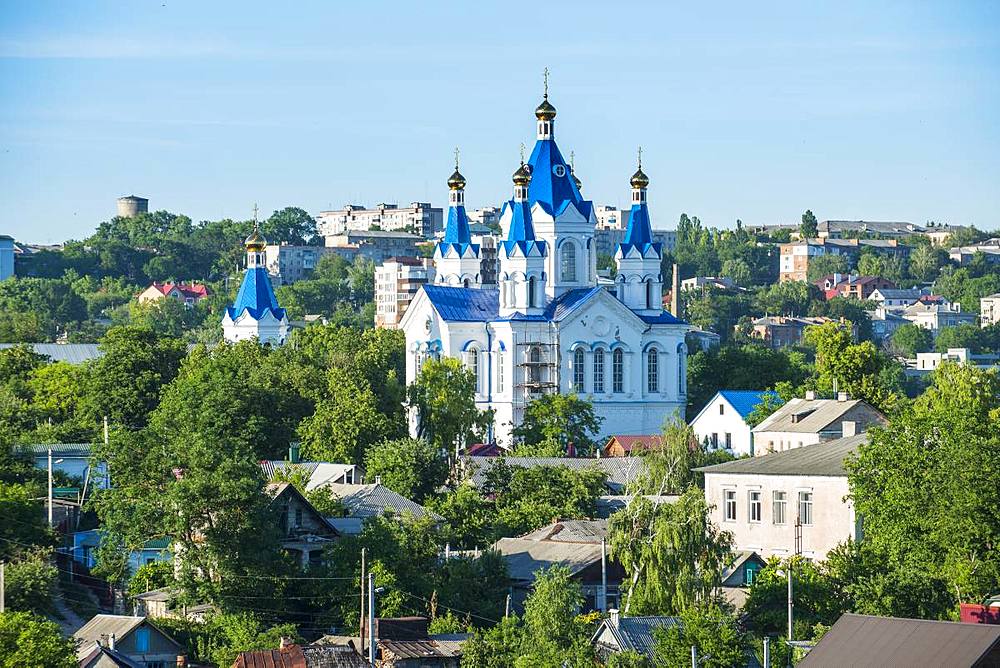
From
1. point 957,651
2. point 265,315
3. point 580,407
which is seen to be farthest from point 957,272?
point 957,651

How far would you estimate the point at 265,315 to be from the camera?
86.5 metres

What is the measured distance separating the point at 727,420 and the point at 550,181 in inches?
406

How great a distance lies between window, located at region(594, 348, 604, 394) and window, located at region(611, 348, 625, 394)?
1.13ft

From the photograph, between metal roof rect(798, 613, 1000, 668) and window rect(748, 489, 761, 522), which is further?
window rect(748, 489, 761, 522)

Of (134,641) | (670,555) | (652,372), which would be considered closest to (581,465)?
(652,372)

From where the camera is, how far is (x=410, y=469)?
54125mm

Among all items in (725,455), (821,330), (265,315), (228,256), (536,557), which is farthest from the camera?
(228,256)

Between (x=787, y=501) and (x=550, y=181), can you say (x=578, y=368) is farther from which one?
(x=787, y=501)

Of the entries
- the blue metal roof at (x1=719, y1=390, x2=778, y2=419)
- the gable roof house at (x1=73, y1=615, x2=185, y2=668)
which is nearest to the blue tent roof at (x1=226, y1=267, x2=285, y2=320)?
the blue metal roof at (x1=719, y1=390, x2=778, y2=419)

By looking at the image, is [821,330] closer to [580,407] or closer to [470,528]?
[580,407]

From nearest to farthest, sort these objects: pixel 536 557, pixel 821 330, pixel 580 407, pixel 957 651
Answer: pixel 957 651 → pixel 536 557 → pixel 580 407 → pixel 821 330

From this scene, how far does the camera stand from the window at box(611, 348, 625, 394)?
72.6 meters

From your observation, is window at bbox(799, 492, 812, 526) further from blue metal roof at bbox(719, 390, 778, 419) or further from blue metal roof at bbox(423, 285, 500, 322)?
blue metal roof at bbox(423, 285, 500, 322)

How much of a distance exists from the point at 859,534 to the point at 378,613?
939cm
